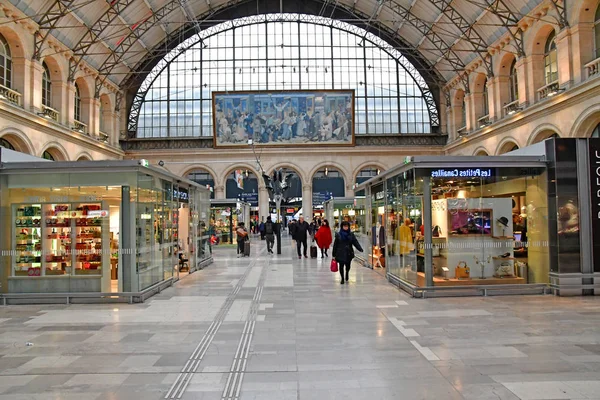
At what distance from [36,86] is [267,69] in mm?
19578

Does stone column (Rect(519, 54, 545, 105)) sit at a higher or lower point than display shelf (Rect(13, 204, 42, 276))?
higher

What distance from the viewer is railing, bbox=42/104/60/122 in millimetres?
25605

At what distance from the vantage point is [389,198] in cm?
1341

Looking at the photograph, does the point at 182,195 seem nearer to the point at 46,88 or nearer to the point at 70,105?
the point at 46,88

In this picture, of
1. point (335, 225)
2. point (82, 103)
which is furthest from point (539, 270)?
point (82, 103)

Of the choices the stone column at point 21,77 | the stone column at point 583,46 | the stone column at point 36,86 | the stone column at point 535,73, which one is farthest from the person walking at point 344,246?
the stone column at point 36,86

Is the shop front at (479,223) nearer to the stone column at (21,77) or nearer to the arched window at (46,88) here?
the stone column at (21,77)

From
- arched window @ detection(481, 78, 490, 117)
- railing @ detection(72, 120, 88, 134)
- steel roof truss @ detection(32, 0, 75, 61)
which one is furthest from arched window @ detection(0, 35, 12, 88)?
arched window @ detection(481, 78, 490, 117)

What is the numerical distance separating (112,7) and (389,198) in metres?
20.6

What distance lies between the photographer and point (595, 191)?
1018cm

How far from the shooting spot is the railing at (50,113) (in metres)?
25.6

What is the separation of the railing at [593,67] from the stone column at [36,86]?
83.3 feet

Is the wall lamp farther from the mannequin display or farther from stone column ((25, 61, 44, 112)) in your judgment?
stone column ((25, 61, 44, 112))

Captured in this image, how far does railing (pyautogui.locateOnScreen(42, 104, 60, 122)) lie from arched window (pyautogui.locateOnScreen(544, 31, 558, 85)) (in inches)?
1004
